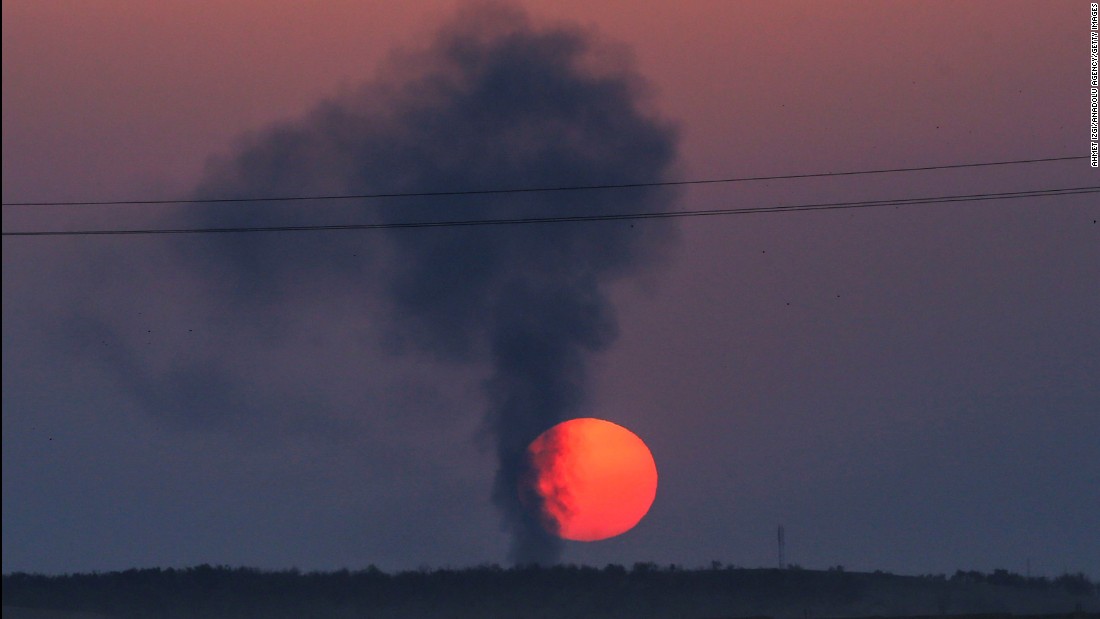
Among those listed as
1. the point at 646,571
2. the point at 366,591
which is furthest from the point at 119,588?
the point at 646,571

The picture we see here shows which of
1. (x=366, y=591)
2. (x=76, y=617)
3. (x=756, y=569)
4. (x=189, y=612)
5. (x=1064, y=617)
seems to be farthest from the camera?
(x=756, y=569)

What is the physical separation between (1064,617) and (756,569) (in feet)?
68.2

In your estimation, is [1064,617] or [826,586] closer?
[1064,617]

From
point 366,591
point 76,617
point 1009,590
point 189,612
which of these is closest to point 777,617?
point 1009,590

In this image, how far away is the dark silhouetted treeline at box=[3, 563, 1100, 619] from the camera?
159ft

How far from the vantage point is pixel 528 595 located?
50.9 m

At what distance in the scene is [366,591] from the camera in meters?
51.3

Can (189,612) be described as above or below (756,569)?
below

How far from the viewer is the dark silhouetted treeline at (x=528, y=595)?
48562 mm

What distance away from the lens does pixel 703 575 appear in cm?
5441

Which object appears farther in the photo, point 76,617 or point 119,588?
point 119,588

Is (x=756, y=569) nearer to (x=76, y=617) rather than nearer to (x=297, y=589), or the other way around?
(x=297, y=589)

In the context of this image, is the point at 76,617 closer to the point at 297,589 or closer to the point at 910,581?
the point at 297,589

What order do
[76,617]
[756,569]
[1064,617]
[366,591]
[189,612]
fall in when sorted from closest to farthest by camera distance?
[1064,617] < [76,617] < [189,612] < [366,591] < [756,569]
